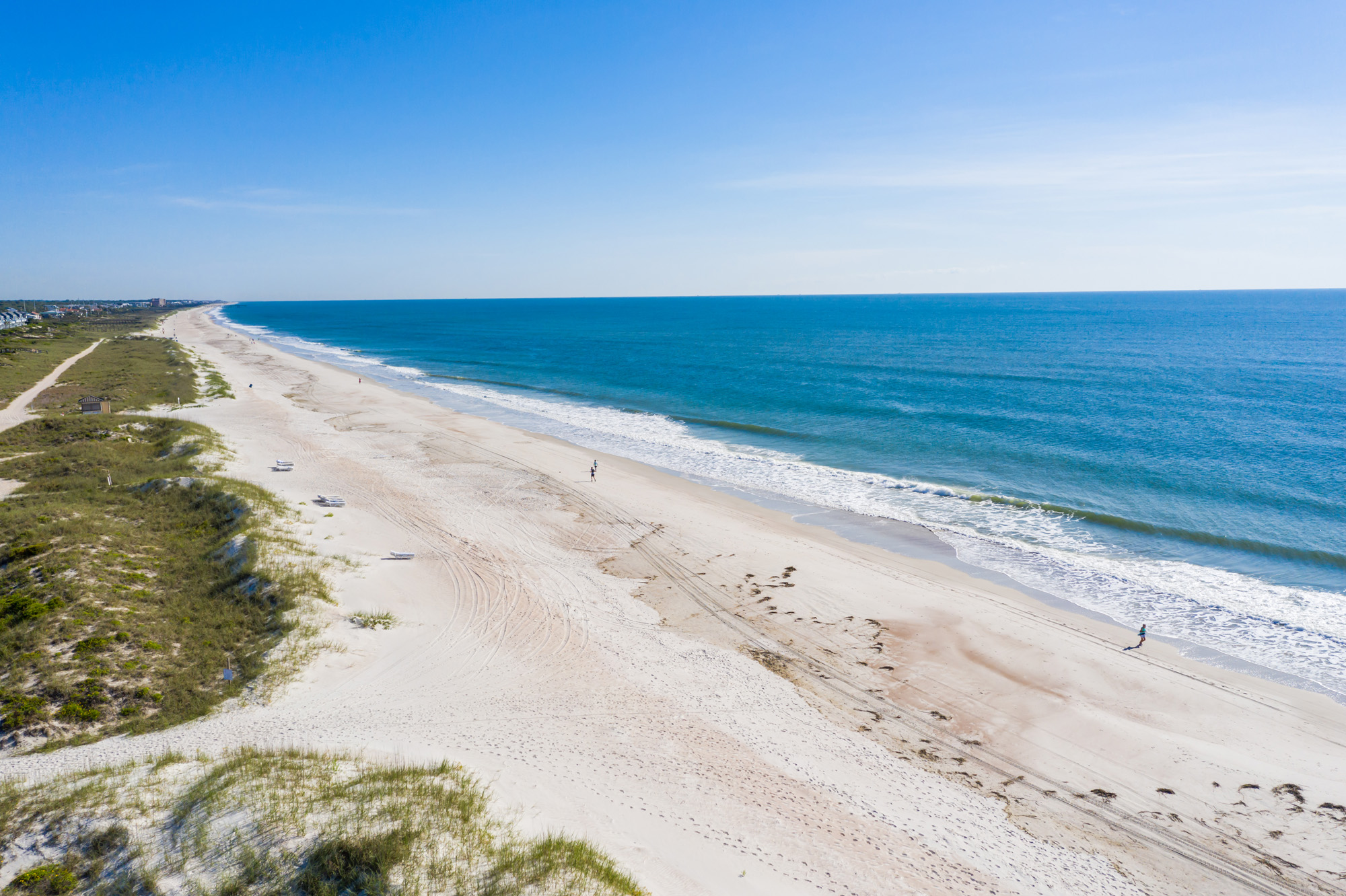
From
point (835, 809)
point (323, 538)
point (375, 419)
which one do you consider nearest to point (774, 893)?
point (835, 809)

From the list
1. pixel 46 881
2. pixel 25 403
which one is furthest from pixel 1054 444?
pixel 25 403

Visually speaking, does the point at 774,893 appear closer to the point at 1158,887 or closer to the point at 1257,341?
the point at 1158,887

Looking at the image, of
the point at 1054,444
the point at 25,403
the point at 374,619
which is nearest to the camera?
the point at 374,619

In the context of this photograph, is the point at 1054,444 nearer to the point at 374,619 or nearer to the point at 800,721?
the point at 800,721

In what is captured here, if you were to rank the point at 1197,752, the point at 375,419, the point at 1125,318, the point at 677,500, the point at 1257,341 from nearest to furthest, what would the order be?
the point at 1197,752
the point at 677,500
the point at 375,419
the point at 1257,341
the point at 1125,318

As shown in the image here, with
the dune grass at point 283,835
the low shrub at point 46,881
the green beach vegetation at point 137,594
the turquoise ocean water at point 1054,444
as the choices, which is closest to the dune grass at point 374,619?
the green beach vegetation at point 137,594

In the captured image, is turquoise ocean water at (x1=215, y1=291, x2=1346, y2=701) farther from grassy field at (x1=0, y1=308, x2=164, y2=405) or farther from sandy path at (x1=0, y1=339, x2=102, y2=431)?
grassy field at (x1=0, y1=308, x2=164, y2=405)
